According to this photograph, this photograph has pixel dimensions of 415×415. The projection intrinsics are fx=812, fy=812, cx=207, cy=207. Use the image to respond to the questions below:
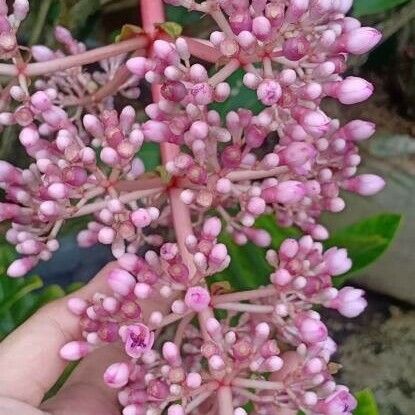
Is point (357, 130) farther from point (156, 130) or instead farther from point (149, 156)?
point (149, 156)

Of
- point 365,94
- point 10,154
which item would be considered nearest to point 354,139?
point 365,94

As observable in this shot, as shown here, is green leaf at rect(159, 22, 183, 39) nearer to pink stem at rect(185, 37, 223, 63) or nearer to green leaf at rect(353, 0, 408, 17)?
pink stem at rect(185, 37, 223, 63)

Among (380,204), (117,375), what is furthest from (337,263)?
(380,204)

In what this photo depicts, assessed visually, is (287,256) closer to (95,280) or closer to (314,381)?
(314,381)

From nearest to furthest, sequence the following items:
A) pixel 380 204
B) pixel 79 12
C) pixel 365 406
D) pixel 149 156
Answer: pixel 365 406 < pixel 79 12 < pixel 149 156 < pixel 380 204

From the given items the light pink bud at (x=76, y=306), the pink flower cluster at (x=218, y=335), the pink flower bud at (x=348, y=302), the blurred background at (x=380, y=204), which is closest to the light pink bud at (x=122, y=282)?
the pink flower cluster at (x=218, y=335)

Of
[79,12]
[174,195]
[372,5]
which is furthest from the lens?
[79,12]
